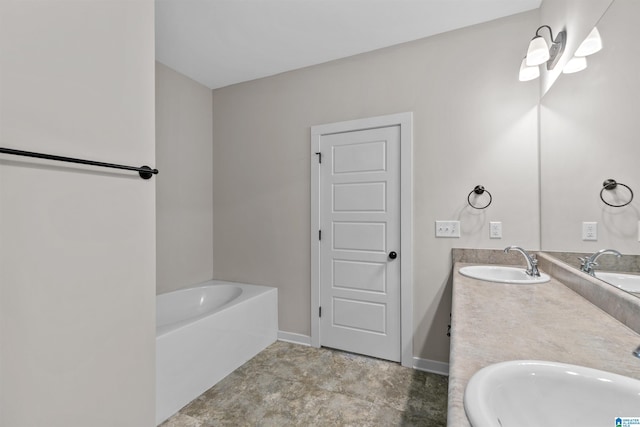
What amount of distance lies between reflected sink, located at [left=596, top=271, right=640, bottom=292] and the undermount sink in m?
0.61

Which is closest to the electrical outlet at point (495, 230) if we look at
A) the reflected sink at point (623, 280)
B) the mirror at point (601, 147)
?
the mirror at point (601, 147)

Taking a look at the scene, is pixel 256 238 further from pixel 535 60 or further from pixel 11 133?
pixel 535 60

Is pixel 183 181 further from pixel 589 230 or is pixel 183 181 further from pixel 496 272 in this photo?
pixel 589 230

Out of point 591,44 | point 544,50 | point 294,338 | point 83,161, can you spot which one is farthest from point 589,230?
point 294,338

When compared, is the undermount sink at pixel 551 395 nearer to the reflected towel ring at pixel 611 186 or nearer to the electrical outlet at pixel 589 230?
the reflected towel ring at pixel 611 186

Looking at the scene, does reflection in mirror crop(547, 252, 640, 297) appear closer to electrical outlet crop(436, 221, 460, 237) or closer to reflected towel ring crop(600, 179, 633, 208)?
reflected towel ring crop(600, 179, 633, 208)

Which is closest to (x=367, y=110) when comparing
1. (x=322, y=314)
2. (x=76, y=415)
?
(x=322, y=314)

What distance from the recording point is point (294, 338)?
2744mm

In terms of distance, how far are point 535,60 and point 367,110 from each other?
1.16 m

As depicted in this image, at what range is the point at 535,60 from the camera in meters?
1.68

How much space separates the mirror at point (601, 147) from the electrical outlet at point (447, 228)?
559 mm

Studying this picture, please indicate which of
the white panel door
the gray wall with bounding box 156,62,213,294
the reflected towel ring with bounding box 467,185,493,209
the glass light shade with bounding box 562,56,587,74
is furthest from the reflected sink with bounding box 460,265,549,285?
the gray wall with bounding box 156,62,213,294

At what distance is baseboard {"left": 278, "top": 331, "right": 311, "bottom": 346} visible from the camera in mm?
2697

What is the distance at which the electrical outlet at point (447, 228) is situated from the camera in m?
2.17
